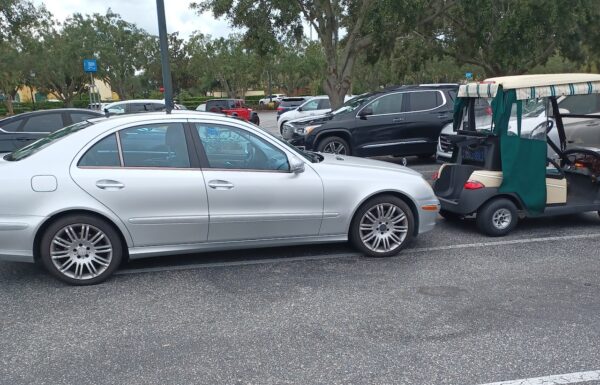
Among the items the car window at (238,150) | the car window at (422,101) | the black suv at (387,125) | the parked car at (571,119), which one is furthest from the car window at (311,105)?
Result: the car window at (238,150)

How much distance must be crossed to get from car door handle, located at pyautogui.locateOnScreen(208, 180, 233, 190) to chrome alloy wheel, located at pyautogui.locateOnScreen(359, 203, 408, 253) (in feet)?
4.72

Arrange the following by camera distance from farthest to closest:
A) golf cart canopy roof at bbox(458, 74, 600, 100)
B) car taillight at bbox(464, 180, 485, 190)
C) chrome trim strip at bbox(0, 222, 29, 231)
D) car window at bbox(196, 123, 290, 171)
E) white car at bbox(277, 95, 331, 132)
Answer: white car at bbox(277, 95, 331, 132)
car taillight at bbox(464, 180, 485, 190)
golf cart canopy roof at bbox(458, 74, 600, 100)
car window at bbox(196, 123, 290, 171)
chrome trim strip at bbox(0, 222, 29, 231)

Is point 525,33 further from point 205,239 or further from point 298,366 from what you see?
point 298,366

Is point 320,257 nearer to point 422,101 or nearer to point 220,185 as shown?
point 220,185

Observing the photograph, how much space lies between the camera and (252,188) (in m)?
4.97

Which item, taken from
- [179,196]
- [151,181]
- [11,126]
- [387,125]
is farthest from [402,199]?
[11,126]

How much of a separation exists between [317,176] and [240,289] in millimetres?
1380

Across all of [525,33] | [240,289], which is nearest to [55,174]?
[240,289]

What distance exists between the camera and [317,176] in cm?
521

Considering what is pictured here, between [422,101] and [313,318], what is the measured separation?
27.5 ft

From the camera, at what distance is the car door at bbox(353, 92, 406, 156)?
11141mm

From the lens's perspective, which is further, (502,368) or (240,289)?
(240,289)

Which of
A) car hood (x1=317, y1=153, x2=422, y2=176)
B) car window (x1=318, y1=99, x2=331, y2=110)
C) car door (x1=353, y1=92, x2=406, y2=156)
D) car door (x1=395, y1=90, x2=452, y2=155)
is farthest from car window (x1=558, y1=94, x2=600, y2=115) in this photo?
car window (x1=318, y1=99, x2=331, y2=110)

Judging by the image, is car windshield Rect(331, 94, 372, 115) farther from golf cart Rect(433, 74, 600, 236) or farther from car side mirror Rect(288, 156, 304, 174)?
car side mirror Rect(288, 156, 304, 174)
